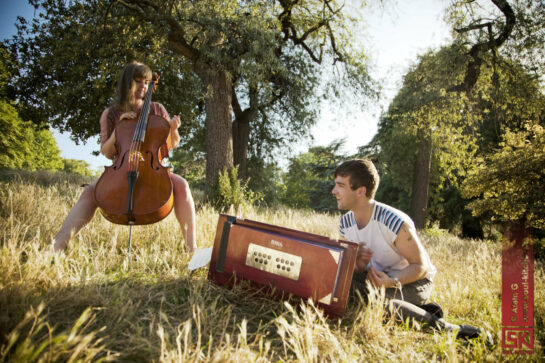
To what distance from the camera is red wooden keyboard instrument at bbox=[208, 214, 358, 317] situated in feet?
5.82

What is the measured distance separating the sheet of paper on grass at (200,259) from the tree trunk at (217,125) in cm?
504

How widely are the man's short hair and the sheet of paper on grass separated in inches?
49.3

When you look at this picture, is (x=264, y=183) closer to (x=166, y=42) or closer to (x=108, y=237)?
(x=166, y=42)

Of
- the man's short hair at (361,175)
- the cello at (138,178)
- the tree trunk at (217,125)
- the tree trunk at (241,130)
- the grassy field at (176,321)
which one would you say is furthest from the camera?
the tree trunk at (241,130)

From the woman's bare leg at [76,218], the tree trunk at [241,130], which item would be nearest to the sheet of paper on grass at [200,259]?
the woman's bare leg at [76,218]

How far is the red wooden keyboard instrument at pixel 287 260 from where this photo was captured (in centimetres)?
177

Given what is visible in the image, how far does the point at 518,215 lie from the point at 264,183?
9646 mm

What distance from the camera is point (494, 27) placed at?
9.48 meters

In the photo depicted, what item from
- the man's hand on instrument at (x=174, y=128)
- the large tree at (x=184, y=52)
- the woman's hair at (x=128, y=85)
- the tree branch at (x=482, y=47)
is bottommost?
the man's hand on instrument at (x=174, y=128)

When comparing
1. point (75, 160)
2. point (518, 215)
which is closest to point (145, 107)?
point (518, 215)

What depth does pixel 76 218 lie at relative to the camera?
8.13 feet

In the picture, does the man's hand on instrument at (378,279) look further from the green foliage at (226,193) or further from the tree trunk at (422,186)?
the tree trunk at (422,186)

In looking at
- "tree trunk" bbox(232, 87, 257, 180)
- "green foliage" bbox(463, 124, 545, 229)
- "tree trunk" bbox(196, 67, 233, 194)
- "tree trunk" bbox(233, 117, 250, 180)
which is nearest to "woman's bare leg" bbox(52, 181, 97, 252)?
"tree trunk" bbox(196, 67, 233, 194)

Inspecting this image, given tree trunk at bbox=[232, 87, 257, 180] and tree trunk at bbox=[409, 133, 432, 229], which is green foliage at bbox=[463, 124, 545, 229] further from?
tree trunk at bbox=[232, 87, 257, 180]
